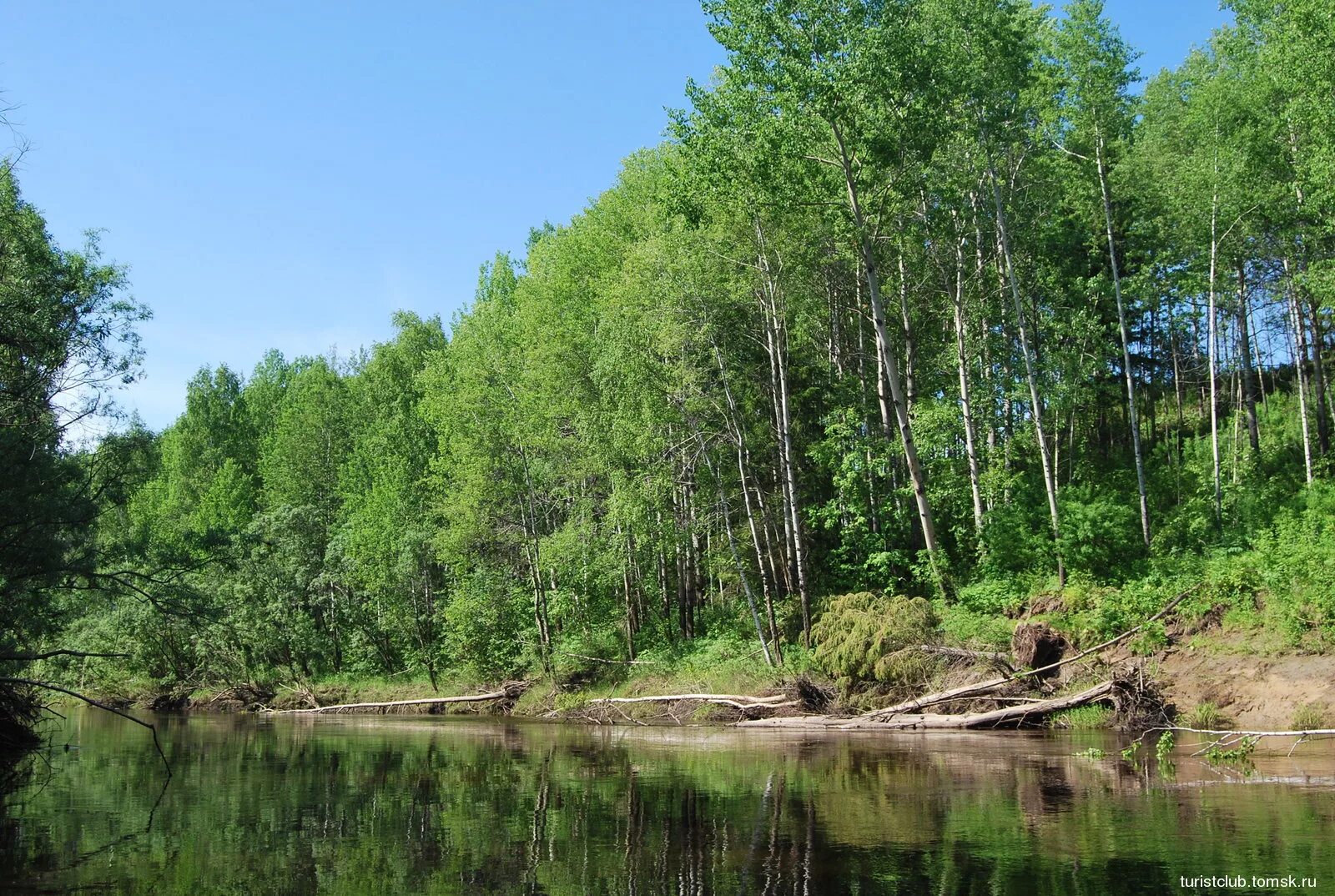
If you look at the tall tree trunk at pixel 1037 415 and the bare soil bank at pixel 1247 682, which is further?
the tall tree trunk at pixel 1037 415

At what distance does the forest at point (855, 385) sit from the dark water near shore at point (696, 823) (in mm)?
4279

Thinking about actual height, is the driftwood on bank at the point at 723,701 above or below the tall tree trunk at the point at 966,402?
below

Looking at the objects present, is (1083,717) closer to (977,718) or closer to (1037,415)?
(977,718)

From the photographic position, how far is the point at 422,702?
3556 centimetres

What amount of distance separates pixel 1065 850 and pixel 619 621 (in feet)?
89.0

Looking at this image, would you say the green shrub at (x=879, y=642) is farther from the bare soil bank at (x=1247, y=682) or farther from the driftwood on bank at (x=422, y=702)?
the driftwood on bank at (x=422, y=702)

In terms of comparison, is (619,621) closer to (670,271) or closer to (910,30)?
(670,271)

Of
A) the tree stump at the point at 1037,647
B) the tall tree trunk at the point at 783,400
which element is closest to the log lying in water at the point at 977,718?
the tree stump at the point at 1037,647

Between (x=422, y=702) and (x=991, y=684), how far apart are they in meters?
22.7

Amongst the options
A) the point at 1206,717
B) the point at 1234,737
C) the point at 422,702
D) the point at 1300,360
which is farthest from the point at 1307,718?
the point at 422,702

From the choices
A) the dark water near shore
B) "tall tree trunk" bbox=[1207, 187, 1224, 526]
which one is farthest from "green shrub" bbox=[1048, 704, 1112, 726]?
"tall tree trunk" bbox=[1207, 187, 1224, 526]

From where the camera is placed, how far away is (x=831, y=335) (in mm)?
30547

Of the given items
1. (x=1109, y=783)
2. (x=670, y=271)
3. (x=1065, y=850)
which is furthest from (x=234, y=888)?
(x=670, y=271)

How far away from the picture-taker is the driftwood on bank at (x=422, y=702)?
110ft
